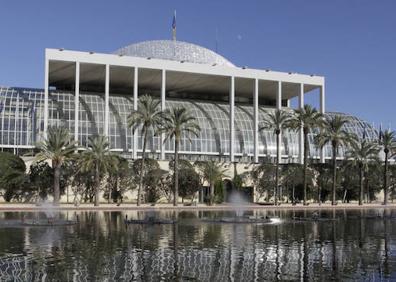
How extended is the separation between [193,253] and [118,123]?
208 ft

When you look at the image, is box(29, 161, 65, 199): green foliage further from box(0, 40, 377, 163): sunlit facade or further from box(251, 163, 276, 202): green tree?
box(251, 163, 276, 202): green tree

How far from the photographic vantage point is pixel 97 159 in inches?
2721

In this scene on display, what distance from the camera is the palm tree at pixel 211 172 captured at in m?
79.1

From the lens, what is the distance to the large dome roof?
95125 millimetres

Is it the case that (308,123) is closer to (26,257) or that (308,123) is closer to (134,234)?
(134,234)

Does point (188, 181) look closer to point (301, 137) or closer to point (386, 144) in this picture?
point (301, 137)

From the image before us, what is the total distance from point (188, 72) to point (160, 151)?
1243cm

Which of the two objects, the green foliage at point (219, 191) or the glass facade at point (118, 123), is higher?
the glass facade at point (118, 123)

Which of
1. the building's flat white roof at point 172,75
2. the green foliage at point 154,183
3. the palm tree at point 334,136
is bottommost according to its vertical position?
the green foliage at point 154,183

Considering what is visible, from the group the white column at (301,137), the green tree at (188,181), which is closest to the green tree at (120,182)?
the green tree at (188,181)

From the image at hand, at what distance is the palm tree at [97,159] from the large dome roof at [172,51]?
91.6ft

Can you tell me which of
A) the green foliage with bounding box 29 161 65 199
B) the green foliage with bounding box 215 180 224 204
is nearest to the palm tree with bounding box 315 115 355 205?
the green foliage with bounding box 215 180 224 204

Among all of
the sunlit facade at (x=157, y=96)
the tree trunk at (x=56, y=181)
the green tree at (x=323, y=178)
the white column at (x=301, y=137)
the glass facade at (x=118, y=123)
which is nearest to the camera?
the tree trunk at (x=56, y=181)

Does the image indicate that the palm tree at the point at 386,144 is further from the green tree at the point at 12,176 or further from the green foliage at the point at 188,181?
the green tree at the point at 12,176
